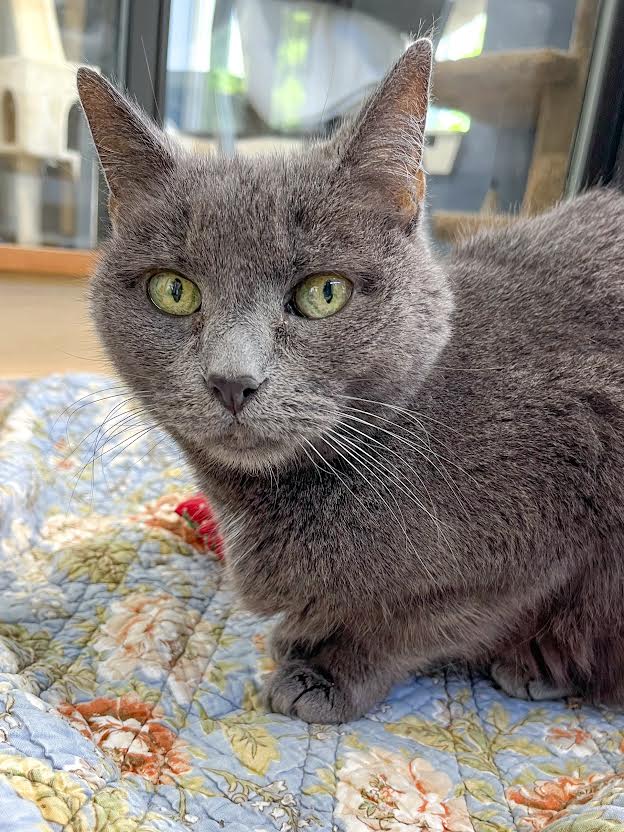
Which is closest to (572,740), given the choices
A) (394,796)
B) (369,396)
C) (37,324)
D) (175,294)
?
(394,796)

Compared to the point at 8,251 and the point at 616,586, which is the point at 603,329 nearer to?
the point at 616,586

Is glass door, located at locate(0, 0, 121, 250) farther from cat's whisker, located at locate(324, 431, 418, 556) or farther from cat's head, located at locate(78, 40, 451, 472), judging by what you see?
cat's whisker, located at locate(324, 431, 418, 556)

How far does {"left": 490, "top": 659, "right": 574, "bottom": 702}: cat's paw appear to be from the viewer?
2.99ft

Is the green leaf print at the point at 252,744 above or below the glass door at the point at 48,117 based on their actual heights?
below

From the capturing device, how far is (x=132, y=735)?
2.60 feet

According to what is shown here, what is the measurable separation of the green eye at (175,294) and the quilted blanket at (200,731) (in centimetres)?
15

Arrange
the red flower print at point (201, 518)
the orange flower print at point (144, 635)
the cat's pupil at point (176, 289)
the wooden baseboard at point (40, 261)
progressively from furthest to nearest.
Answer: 1. the wooden baseboard at point (40, 261)
2. the red flower print at point (201, 518)
3. the orange flower print at point (144, 635)
4. the cat's pupil at point (176, 289)

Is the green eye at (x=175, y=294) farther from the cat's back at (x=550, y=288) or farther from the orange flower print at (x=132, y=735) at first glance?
the orange flower print at (x=132, y=735)

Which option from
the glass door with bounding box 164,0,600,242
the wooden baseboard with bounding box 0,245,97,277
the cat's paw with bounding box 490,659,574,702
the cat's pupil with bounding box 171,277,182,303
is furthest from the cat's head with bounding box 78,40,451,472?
the wooden baseboard with bounding box 0,245,97,277

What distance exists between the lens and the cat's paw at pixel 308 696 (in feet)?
2.75

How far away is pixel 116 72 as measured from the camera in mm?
2420

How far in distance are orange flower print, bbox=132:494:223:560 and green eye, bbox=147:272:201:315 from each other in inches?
18.8

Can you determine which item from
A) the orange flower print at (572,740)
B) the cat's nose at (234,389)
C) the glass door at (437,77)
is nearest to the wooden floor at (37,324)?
the glass door at (437,77)

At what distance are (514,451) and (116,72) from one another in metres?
2.25
